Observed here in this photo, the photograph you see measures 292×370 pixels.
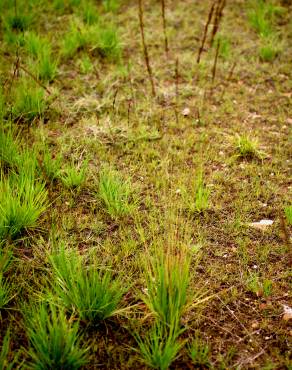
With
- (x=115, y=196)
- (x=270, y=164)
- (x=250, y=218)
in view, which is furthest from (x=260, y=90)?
(x=115, y=196)

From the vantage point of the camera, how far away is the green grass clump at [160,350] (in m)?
1.57

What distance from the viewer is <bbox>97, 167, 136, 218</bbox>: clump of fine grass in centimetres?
231

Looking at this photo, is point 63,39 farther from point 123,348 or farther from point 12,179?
point 123,348

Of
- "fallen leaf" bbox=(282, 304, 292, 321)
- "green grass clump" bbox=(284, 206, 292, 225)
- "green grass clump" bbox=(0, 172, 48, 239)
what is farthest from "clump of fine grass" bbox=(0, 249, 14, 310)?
"green grass clump" bbox=(284, 206, 292, 225)

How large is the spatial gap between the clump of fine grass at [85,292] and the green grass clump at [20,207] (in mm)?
382

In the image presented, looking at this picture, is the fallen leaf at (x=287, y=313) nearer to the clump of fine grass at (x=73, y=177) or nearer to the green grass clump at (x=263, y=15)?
the clump of fine grass at (x=73, y=177)

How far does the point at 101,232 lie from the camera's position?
225cm

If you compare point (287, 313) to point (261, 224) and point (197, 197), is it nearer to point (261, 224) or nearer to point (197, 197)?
point (261, 224)

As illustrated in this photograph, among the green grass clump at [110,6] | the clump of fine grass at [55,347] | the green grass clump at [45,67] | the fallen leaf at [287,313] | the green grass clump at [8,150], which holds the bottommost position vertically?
the fallen leaf at [287,313]

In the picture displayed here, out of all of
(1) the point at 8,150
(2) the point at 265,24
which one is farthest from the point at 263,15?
(1) the point at 8,150

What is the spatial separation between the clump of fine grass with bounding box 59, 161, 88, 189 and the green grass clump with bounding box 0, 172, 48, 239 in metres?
0.23

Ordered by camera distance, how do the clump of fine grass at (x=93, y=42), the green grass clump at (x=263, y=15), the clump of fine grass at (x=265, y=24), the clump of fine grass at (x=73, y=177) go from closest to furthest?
the clump of fine grass at (x=73, y=177)
the clump of fine grass at (x=93, y=42)
the clump of fine grass at (x=265, y=24)
the green grass clump at (x=263, y=15)

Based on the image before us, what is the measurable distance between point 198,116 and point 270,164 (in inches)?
26.2

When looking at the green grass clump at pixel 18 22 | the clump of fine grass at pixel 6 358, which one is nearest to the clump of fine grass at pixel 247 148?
the clump of fine grass at pixel 6 358
